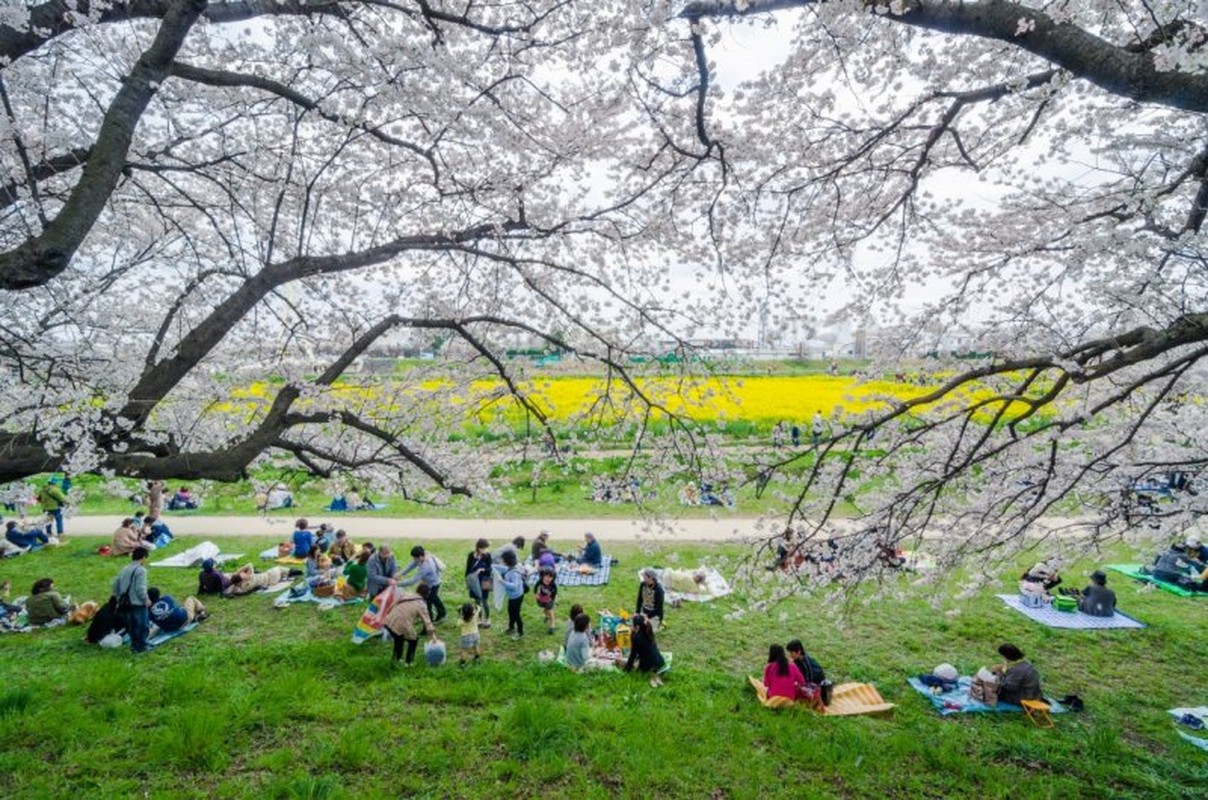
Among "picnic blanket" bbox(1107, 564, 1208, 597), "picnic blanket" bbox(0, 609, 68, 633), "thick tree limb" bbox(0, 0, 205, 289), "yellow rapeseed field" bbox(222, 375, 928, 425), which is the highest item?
"thick tree limb" bbox(0, 0, 205, 289)

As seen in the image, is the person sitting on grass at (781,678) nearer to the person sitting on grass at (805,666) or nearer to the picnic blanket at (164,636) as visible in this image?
the person sitting on grass at (805,666)

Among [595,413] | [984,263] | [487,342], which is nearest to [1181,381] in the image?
[984,263]

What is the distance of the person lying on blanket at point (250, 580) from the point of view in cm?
945

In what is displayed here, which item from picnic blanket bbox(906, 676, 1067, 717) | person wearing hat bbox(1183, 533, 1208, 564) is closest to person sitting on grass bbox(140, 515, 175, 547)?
picnic blanket bbox(906, 676, 1067, 717)

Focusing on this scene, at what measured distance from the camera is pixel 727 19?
3148 millimetres

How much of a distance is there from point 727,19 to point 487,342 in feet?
13.8

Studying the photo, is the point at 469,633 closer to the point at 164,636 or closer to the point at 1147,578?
the point at 164,636

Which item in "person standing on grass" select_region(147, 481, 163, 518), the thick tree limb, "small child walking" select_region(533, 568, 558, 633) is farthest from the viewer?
"person standing on grass" select_region(147, 481, 163, 518)

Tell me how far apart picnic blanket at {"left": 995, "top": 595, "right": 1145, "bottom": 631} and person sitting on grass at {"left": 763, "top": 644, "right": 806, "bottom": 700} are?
15.1ft

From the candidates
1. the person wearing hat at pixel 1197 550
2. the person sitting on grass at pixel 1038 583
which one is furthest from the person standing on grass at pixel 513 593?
the person wearing hat at pixel 1197 550

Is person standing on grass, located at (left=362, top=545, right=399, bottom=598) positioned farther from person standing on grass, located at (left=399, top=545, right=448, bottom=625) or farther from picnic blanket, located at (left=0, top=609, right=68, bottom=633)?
picnic blanket, located at (left=0, top=609, right=68, bottom=633)

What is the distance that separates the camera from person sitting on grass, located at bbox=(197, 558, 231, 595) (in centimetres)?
941

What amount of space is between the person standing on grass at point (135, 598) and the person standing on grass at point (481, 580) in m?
3.80

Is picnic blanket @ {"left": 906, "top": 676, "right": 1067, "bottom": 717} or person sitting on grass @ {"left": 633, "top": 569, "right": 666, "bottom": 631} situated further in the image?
person sitting on grass @ {"left": 633, "top": 569, "right": 666, "bottom": 631}
